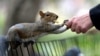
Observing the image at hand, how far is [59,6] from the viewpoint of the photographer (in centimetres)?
231

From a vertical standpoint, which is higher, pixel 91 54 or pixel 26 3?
pixel 26 3

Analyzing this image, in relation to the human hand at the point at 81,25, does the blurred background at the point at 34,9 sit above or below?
below

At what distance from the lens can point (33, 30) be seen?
3.52 ft

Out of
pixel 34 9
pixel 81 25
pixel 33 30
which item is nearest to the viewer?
pixel 33 30

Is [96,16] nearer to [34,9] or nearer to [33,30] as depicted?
[33,30]

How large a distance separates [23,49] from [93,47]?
527 mm

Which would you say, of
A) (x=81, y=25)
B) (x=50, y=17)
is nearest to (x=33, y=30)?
(x=50, y=17)

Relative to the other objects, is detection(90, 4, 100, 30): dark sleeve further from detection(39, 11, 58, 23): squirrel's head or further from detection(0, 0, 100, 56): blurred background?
detection(0, 0, 100, 56): blurred background

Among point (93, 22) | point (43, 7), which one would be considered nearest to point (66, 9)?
point (43, 7)

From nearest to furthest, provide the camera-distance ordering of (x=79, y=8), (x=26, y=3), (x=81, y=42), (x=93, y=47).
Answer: (x=81, y=42), (x=93, y=47), (x=26, y=3), (x=79, y=8)

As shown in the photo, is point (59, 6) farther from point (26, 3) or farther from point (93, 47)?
point (93, 47)

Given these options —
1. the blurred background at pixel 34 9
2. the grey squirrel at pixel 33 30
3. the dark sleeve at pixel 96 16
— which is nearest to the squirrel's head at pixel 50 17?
the grey squirrel at pixel 33 30

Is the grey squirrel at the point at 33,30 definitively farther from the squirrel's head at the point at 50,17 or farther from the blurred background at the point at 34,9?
the blurred background at the point at 34,9

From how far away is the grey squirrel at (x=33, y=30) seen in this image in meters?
1.05
